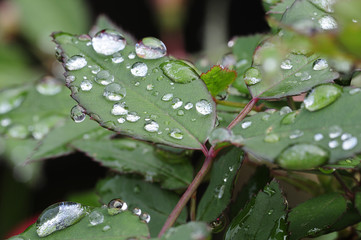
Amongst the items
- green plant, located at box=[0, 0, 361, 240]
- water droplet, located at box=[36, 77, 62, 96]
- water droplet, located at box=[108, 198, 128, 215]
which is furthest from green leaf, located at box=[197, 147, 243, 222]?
water droplet, located at box=[36, 77, 62, 96]

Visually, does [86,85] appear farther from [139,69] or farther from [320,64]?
[320,64]

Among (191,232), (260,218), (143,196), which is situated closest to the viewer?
(191,232)

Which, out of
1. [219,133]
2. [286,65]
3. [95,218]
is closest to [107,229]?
[95,218]

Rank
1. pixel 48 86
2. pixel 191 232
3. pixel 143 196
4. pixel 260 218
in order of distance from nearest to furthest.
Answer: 1. pixel 191 232
2. pixel 260 218
3. pixel 143 196
4. pixel 48 86

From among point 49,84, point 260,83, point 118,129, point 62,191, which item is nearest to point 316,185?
point 260,83

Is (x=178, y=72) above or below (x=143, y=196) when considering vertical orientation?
above

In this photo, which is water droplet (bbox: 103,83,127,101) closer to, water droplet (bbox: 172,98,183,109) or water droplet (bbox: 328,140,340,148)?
water droplet (bbox: 172,98,183,109)

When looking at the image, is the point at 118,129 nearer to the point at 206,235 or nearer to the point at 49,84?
the point at 206,235

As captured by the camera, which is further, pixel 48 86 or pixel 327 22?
pixel 48 86
